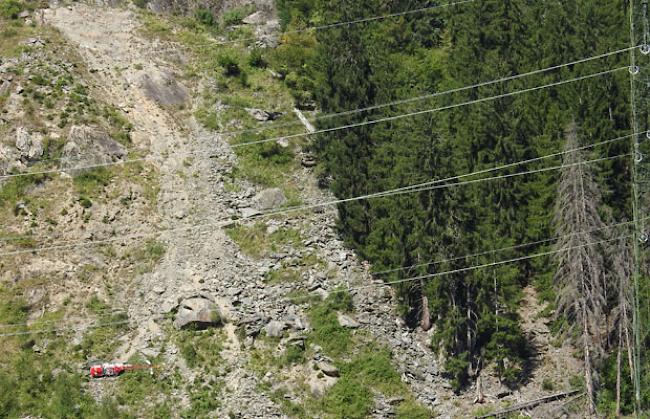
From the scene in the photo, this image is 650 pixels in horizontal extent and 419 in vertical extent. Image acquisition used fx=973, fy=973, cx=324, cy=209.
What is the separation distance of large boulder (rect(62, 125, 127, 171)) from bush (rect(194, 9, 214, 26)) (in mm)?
19191

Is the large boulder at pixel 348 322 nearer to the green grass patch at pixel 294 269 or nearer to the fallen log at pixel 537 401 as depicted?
the green grass patch at pixel 294 269

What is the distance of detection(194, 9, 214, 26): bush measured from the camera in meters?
80.4

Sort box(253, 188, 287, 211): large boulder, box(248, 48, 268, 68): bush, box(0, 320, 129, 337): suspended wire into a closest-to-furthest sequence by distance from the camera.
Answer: box(0, 320, 129, 337): suspended wire < box(253, 188, 287, 211): large boulder < box(248, 48, 268, 68): bush

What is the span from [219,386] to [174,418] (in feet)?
9.47

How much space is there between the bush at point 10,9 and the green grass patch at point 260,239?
28379 mm

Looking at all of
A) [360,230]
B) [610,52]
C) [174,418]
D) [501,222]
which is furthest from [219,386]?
[610,52]

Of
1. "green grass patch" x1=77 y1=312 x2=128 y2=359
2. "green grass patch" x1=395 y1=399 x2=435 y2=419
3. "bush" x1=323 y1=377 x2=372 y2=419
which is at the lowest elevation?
"green grass patch" x1=395 y1=399 x2=435 y2=419

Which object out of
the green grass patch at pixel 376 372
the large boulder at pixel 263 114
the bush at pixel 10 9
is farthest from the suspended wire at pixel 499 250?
the bush at pixel 10 9

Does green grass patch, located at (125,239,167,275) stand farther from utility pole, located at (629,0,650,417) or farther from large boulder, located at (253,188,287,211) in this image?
utility pole, located at (629,0,650,417)

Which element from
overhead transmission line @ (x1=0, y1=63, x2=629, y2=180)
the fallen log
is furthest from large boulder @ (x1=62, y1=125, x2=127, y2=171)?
the fallen log

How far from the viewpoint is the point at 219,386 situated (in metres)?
50.9

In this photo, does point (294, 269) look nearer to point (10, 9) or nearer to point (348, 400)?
point (348, 400)

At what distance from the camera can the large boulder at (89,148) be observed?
62719 mm

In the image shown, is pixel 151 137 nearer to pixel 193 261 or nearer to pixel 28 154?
→ pixel 28 154
